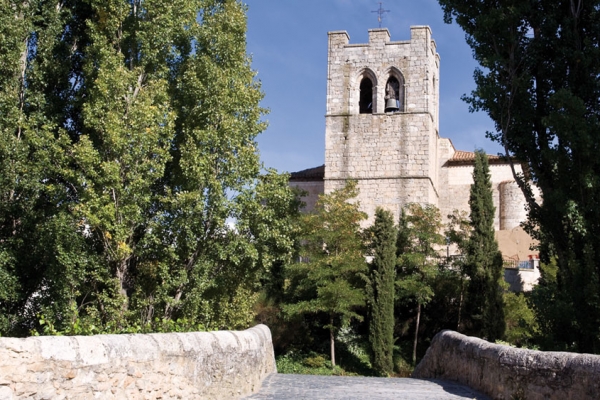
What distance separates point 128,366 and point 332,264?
55.4 feet

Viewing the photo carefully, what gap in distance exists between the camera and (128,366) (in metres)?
4.60

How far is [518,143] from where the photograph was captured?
9.87 metres

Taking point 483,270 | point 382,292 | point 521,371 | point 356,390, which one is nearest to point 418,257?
point 382,292

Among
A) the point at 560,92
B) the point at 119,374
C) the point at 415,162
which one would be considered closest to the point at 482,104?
the point at 560,92

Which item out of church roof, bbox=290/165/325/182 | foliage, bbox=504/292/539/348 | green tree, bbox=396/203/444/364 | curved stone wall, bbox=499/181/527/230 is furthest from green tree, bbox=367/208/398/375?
curved stone wall, bbox=499/181/527/230

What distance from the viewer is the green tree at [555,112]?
8.54m

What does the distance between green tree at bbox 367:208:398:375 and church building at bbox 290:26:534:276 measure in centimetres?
640

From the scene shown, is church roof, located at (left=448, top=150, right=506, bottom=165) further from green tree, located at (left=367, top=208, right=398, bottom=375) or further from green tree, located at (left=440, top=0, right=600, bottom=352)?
green tree, located at (left=440, top=0, right=600, bottom=352)

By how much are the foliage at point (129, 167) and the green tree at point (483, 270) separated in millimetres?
7828

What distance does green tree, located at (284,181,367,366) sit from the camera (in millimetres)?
20891

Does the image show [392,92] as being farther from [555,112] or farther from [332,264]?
[555,112]

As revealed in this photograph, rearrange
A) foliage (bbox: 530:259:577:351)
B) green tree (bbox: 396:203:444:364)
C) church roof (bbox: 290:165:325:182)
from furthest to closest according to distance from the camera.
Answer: church roof (bbox: 290:165:325:182) → green tree (bbox: 396:203:444:364) → foliage (bbox: 530:259:577:351)

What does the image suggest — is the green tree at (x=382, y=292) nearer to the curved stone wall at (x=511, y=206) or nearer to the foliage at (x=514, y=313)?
the foliage at (x=514, y=313)

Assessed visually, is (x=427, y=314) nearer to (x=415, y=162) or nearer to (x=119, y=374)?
(x=415, y=162)
